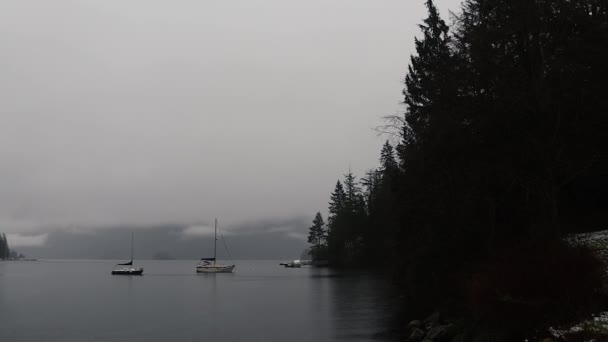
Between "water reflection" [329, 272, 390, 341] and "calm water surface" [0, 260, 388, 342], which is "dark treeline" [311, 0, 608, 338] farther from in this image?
"calm water surface" [0, 260, 388, 342]

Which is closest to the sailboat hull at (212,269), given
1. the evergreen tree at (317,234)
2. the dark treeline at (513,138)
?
the evergreen tree at (317,234)

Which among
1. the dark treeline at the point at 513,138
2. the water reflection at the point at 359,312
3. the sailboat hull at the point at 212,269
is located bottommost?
the water reflection at the point at 359,312

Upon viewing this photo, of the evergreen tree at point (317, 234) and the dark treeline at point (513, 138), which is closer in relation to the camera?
the dark treeline at point (513, 138)

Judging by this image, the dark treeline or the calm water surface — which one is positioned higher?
the dark treeline

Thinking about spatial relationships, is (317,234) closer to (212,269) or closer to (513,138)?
(212,269)

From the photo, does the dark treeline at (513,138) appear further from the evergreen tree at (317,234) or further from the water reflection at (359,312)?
the evergreen tree at (317,234)

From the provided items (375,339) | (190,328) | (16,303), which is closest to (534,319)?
(375,339)

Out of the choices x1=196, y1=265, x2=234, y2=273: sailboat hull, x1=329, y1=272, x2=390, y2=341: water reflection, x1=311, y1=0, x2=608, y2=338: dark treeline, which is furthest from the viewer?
x1=196, y1=265, x2=234, y2=273: sailboat hull

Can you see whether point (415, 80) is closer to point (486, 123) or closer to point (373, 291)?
point (486, 123)

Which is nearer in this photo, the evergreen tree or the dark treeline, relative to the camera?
the dark treeline

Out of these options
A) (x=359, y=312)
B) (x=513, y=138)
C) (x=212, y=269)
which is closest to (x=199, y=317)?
(x=359, y=312)

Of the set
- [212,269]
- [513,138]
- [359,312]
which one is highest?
[513,138]

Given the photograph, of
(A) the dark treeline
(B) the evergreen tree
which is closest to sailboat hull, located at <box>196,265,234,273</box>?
(B) the evergreen tree

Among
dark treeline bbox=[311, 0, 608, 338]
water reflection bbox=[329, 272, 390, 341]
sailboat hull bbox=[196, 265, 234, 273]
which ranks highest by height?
dark treeline bbox=[311, 0, 608, 338]
